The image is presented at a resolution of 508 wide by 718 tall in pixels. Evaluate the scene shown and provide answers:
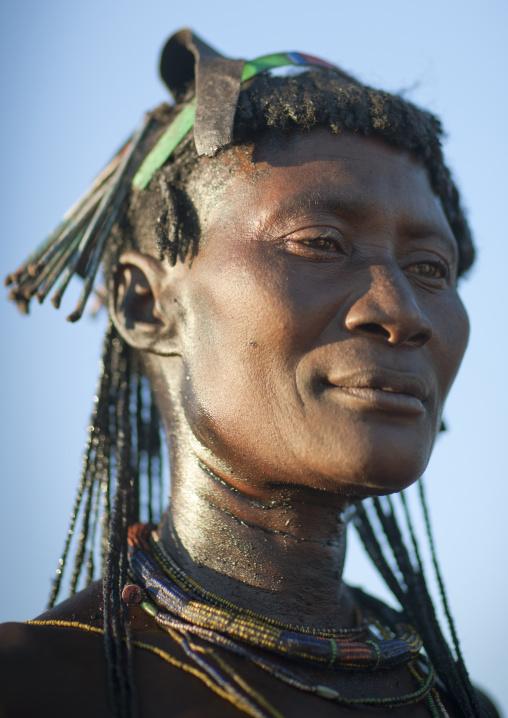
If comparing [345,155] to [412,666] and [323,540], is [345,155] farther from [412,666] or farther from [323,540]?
[412,666]

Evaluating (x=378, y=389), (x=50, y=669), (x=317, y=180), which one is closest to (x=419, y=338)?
(x=378, y=389)

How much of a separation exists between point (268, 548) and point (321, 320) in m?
0.94

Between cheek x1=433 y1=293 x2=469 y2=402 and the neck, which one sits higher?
cheek x1=433 y1=293 x2=469 y2=402

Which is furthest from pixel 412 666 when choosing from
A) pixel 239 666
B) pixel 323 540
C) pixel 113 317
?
pixel 113 317

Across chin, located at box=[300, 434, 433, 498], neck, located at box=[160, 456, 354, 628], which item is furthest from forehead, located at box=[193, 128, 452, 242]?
neck, located at box=[160, 456, 354, 628]

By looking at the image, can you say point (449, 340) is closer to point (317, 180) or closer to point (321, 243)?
point (321, 243)

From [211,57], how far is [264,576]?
241 centimetres

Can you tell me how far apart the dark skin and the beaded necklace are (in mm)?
56

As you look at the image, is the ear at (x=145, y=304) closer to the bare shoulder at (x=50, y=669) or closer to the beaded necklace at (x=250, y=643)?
the beaded necklace at (x=250, y=643)

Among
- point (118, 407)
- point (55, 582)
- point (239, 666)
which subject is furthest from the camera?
point (118, 407)

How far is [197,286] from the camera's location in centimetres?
297

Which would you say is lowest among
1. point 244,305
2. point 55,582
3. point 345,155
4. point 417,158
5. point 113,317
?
point 55,582

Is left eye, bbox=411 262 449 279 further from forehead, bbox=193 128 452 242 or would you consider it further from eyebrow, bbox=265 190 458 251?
eyebrow, bbox=265 190 458 251

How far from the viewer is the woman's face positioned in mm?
2531
